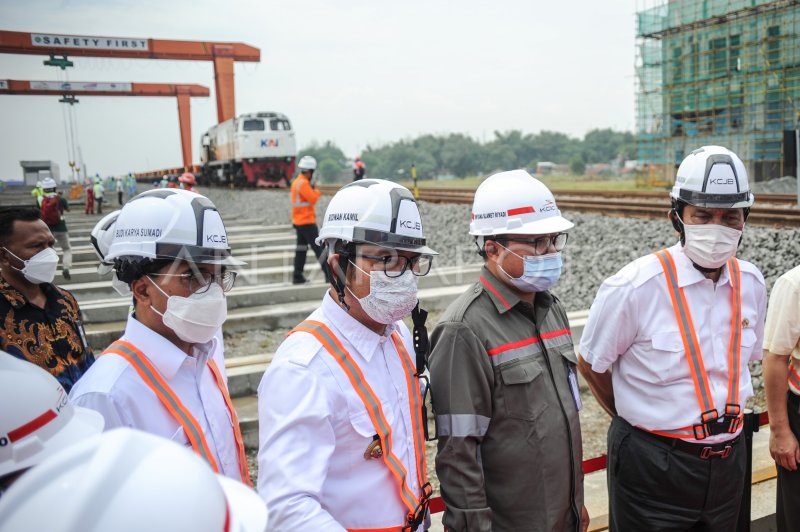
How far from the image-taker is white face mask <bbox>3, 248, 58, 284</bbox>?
135 inches

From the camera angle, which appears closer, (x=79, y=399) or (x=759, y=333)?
(x=79, y=399)

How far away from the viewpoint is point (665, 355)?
2803 millimetres

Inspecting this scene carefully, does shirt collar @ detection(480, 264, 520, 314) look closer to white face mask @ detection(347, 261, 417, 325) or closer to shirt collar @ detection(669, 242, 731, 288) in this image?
white face mask @ detection(347, 261, 417, 325)

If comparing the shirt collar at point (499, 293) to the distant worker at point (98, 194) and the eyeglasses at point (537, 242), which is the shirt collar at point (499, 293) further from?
the distant worker at point (98, 194)

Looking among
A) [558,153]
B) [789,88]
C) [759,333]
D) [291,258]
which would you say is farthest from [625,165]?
[759,333]

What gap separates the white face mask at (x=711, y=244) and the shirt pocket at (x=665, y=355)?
0.40 metres

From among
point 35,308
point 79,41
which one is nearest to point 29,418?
point 35,308

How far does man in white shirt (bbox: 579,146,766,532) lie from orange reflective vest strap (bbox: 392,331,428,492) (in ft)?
3.74

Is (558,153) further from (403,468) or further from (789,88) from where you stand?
(403,468)

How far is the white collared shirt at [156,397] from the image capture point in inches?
74.8

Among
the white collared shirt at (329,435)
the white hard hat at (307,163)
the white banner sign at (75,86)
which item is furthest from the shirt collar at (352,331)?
the white hard hat at (307,163)

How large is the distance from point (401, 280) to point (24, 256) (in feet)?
8.38

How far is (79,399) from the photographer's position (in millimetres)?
1899

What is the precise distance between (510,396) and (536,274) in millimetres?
541
